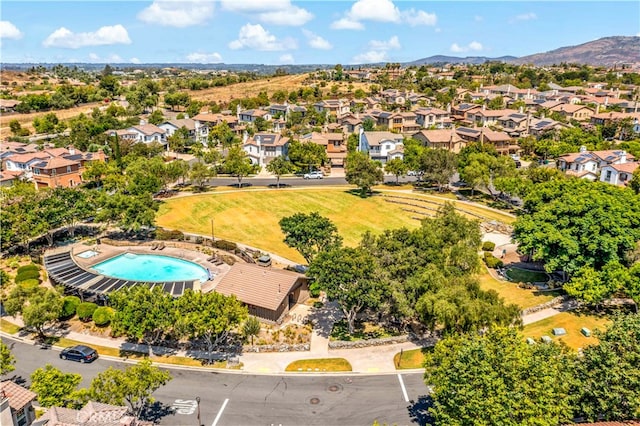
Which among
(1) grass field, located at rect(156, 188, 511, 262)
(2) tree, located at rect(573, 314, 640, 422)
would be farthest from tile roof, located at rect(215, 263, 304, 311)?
(2) tree, located at rect(573, 314, 640, 422)

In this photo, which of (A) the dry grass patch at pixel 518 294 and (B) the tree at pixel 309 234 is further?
(B) the tree at pixel 309 234

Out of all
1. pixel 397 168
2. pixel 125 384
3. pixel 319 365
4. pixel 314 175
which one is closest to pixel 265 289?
pixel 319 365

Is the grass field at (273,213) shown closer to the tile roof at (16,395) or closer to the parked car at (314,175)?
the parked car at (314,175)

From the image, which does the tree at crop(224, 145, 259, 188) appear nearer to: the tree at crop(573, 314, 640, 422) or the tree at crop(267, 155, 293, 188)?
the tree at crop(267, 155, 293, 188)

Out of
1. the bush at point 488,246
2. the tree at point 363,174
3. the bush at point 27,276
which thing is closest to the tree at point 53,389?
the bush at point 27,276

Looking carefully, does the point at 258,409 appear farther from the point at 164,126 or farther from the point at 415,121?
the point at 415,121

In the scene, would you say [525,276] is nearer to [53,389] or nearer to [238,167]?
[53,389]

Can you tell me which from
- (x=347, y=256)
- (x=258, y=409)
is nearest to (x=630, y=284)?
(x=347, y=256)
